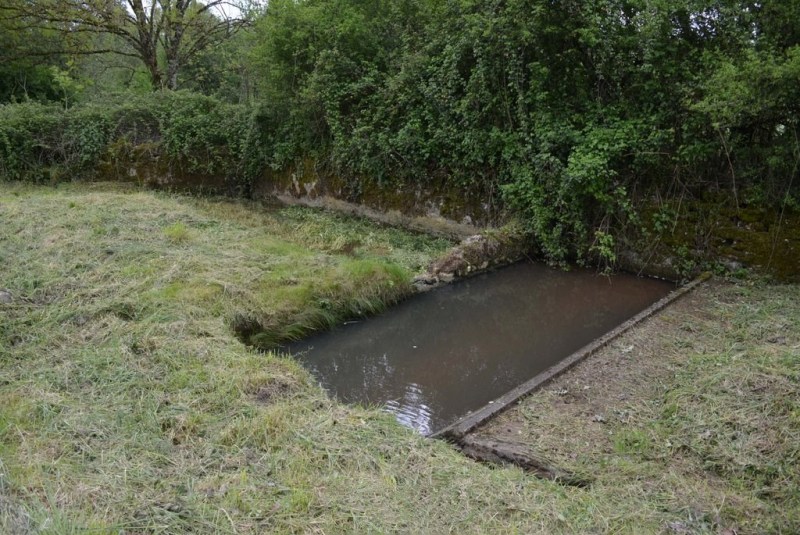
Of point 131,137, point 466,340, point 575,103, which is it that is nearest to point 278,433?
point 466,340

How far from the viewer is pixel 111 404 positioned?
126 inches

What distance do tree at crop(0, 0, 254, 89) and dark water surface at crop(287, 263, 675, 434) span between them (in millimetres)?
10185

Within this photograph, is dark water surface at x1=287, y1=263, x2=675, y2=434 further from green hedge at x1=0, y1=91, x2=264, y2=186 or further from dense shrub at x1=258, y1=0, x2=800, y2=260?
green hedge at x1=0, y1=91, x2=264, y2=186

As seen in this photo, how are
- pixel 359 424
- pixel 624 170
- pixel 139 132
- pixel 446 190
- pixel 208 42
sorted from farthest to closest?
pixel 208 42
pixel 139 132
pixel 446 190
pixel 624 170
pixel 359 424

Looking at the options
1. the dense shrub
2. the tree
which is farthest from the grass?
the tree

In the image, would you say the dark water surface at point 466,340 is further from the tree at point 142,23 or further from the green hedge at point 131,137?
the tree at point 142,23

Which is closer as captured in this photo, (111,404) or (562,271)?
(111,404)

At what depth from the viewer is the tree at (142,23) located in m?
12.9

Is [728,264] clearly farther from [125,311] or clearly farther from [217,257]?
[125,311]

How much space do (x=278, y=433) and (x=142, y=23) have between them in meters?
14.5

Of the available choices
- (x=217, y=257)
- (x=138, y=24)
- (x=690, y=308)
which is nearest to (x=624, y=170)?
(x=690, y=308)

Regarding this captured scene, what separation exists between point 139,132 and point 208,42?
5312mm

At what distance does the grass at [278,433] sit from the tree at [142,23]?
33.8 ft

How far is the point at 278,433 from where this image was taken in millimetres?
3010
